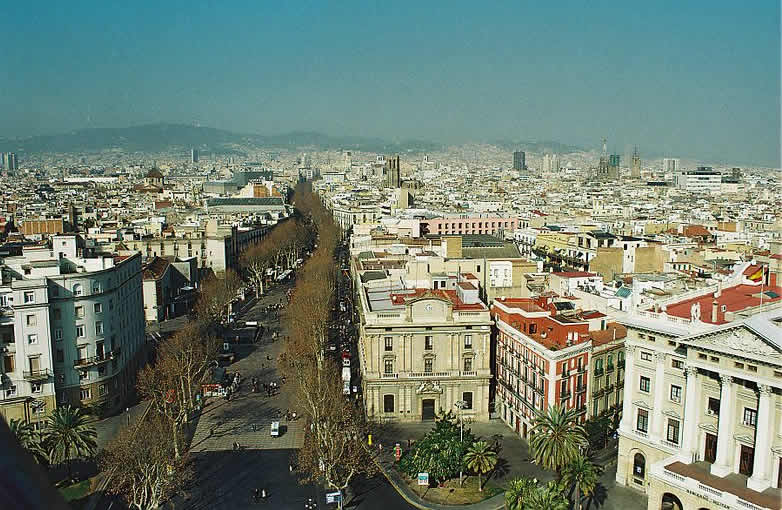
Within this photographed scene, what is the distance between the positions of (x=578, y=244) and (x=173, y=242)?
5173 cm

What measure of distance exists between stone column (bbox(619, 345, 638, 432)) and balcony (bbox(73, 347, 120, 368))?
1266 inches

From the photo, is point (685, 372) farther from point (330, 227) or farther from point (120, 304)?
point (330, 227)

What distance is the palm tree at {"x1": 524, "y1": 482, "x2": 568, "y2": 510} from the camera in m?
28.0

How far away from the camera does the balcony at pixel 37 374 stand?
41938 mm

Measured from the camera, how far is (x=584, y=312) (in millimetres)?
47938

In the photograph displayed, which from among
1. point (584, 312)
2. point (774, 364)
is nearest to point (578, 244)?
point (584, 312)

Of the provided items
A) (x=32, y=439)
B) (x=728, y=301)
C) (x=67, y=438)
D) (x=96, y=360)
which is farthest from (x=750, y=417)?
(x=96, y=360)

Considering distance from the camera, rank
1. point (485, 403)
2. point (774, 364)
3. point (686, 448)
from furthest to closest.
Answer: point (485, 403) < point (686, 448) < point (774, 364)

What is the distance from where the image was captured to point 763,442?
2797 centimetres

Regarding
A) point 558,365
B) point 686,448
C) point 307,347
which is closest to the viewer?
point 686,448

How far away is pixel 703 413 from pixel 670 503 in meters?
4.26

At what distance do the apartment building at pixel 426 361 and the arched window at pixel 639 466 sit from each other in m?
A: 12.3

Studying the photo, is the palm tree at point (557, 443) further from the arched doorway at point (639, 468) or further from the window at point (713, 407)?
the window at point (713, 407)

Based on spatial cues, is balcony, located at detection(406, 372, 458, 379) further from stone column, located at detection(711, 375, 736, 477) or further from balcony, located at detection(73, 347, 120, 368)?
balcony, located at detection(73, 347, 120, 368)
